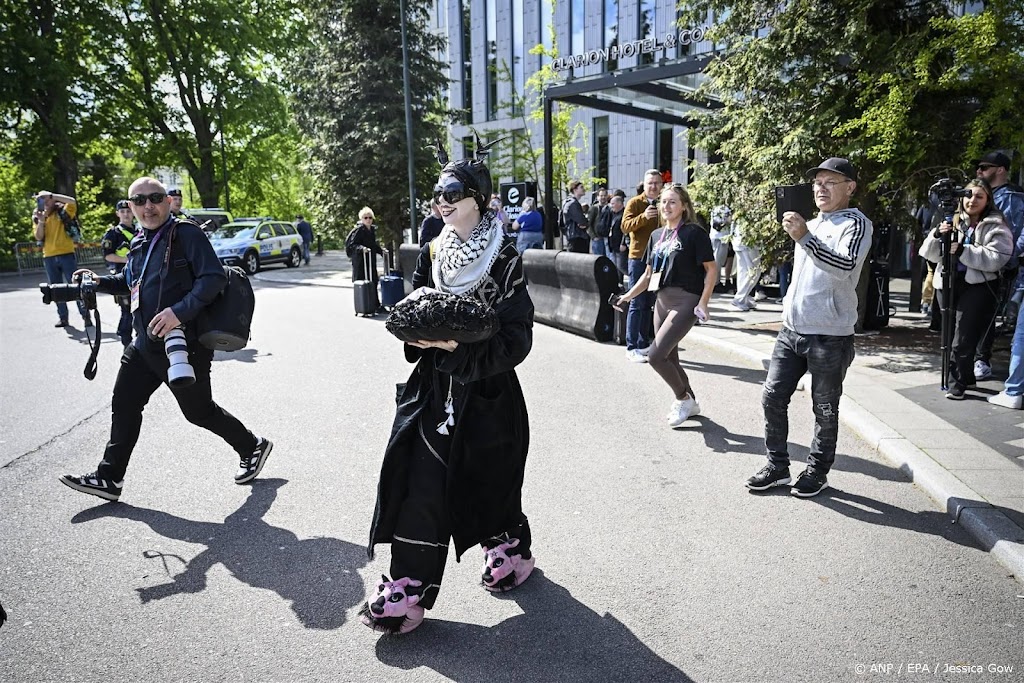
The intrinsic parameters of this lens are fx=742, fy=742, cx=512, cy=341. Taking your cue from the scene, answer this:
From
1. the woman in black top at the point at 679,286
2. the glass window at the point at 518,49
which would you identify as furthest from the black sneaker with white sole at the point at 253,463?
the glass window at the point at 518,49

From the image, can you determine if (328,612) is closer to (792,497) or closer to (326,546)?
(326,546)

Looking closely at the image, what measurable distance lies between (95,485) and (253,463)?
3.01ft

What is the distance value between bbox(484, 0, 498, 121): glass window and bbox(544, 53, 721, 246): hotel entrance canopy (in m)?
20.5

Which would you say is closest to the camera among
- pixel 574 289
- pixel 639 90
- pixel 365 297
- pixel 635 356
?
pixel 635 356

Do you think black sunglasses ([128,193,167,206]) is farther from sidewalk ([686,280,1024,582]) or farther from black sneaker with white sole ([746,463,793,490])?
sidewalk ([686,280,1024,582])

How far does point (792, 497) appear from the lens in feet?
14.9

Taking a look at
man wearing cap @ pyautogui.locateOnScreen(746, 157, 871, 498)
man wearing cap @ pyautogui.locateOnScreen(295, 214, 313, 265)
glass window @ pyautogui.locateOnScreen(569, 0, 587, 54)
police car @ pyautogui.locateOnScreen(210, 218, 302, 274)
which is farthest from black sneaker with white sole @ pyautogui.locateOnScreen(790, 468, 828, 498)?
glass window @ pyautogui.locateOnScreen(569, 0, 587, 54)

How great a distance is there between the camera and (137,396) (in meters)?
4.51

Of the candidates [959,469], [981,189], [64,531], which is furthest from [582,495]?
[981,189]

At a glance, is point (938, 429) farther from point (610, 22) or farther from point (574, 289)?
point (610, 22)

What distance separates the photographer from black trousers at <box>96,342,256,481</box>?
4461 millimetres

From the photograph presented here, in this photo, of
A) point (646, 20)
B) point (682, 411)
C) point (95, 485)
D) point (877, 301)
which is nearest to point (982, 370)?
point (877, 301)

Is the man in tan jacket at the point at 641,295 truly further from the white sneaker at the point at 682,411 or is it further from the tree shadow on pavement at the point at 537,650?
the tree shadow on pavement at the point at 537,650

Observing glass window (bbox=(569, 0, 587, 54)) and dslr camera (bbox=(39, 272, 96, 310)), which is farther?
glass window (bbox=(569, 0, 587, 54))
